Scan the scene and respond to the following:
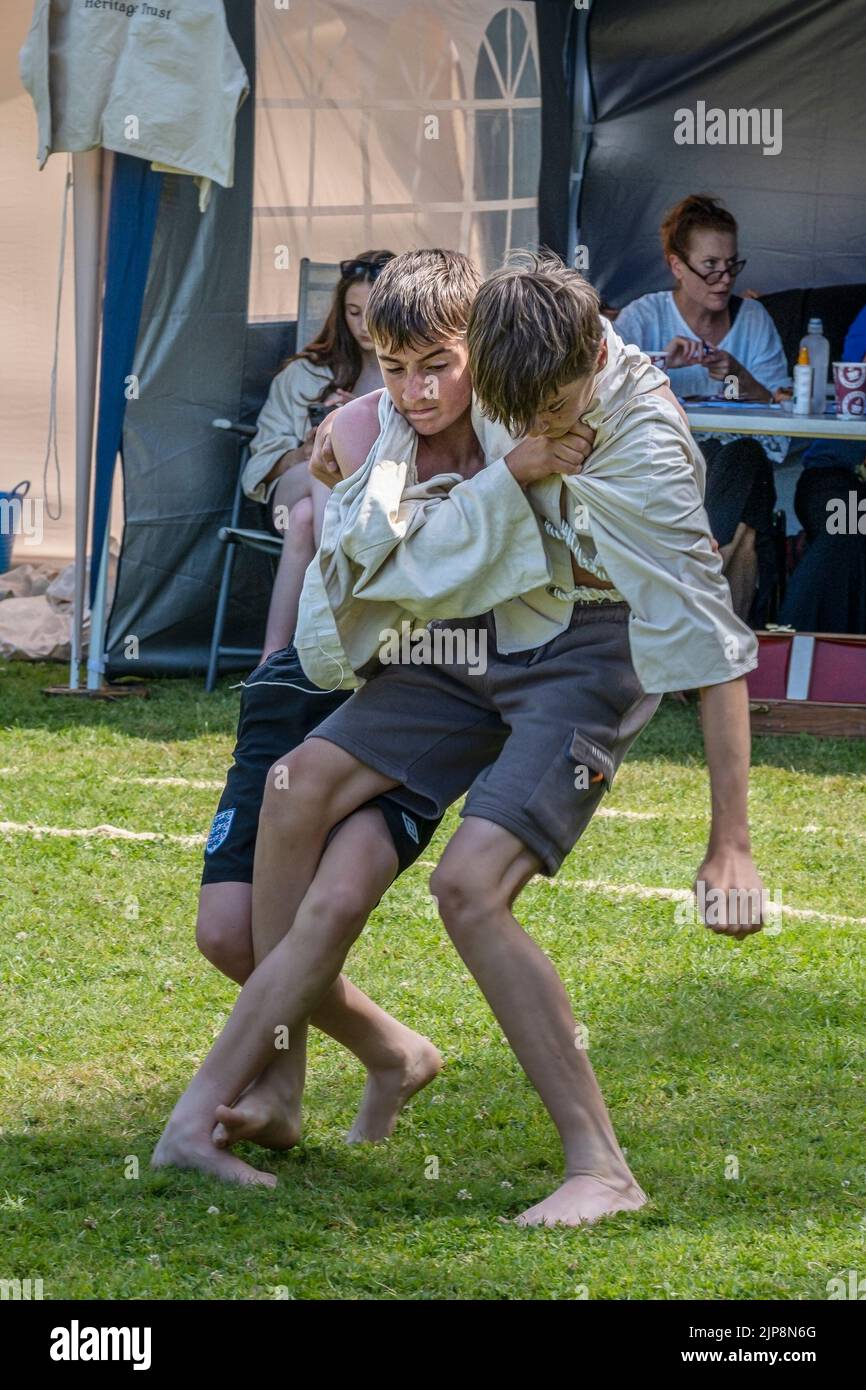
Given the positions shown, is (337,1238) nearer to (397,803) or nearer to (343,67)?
(397,803)

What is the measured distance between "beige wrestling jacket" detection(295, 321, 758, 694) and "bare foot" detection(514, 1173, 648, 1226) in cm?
79

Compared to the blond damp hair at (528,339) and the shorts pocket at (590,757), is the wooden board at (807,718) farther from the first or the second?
the blond damp hair at (528,339)

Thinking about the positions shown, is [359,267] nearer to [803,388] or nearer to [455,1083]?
[803,388]

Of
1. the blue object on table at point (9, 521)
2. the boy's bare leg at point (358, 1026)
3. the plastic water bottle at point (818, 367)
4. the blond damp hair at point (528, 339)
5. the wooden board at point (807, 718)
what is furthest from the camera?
the blue object on table at point (9, 521)

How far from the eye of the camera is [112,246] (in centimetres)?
680

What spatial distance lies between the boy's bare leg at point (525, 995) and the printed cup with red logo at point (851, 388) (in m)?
4.40

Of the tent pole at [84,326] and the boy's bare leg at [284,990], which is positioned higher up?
the tent pole at [84,326]

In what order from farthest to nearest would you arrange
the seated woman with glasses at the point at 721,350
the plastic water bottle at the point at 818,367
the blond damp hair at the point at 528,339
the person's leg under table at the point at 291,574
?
the seated woman with glasses at the point at 721,350
the plastic water bottle at the point at 818,367
the person's leg under table at the point at 291,574
the blond damp hair at the point at 528,339

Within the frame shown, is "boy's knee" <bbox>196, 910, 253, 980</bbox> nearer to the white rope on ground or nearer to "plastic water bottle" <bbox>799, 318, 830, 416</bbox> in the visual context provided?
the white rope on ground

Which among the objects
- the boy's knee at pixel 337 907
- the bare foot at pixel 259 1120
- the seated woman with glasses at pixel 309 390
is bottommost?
Answer: the bare foot at pixel 259 1120

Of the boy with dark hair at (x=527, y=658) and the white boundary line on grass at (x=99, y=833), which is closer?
the boy with dark hair at (x=527, y=658)

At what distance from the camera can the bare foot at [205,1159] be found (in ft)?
9.61

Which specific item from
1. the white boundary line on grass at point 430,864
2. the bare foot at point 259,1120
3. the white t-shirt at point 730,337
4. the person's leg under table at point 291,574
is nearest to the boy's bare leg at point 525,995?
the bare foot at point 259,1120

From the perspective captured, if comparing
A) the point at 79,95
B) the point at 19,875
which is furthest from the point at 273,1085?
the point at 79,95
